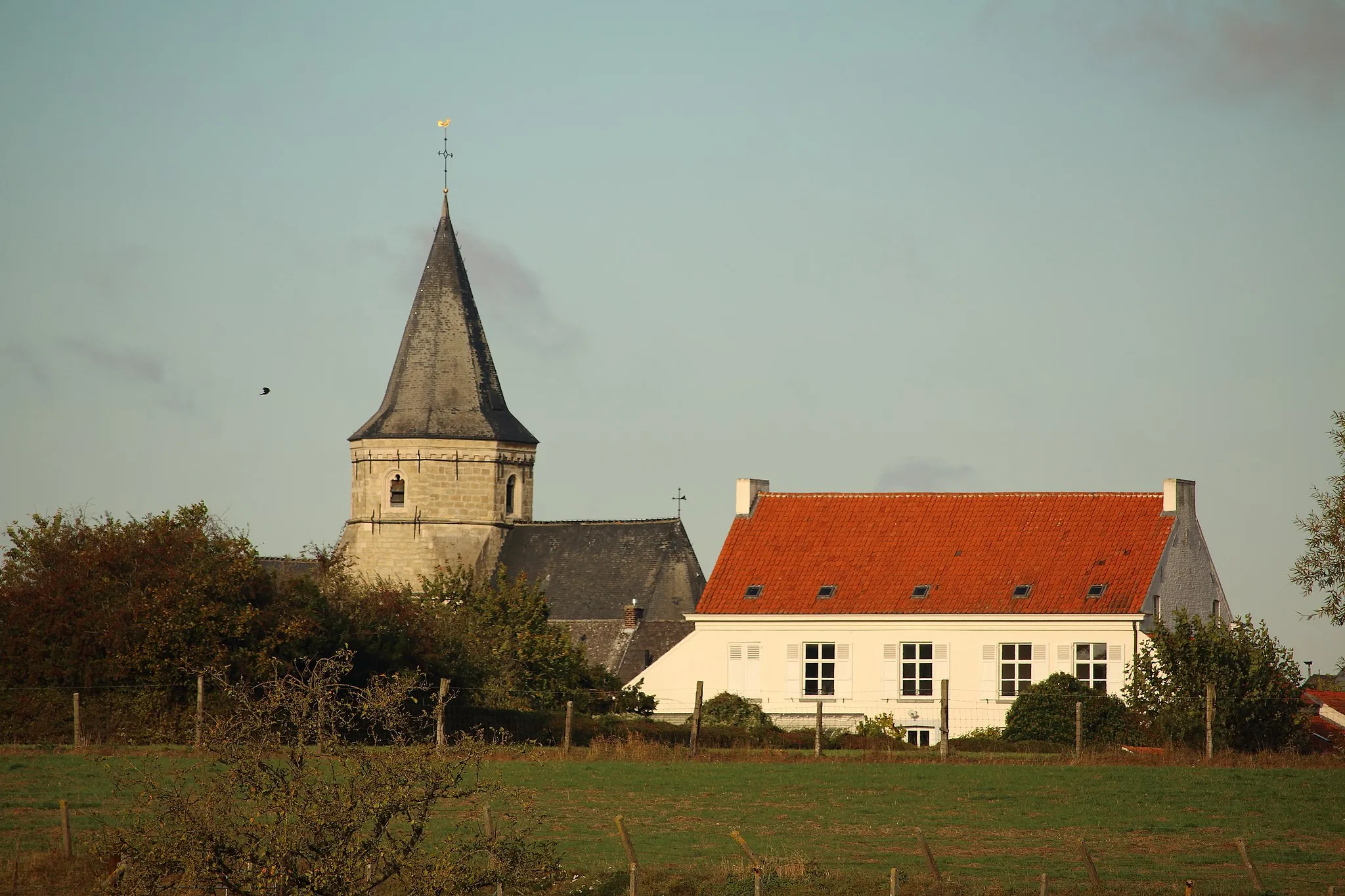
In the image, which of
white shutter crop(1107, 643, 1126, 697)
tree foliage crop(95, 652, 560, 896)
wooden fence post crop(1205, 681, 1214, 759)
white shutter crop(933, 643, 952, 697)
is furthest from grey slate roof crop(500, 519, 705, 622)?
tree foliage crop(95, 652, 560, 896)

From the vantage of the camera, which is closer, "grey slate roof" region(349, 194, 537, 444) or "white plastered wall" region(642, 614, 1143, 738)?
"white plastered wall" region(642, 614, 1143, 738)

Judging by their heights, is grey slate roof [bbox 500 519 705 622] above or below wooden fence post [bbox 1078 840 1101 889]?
above

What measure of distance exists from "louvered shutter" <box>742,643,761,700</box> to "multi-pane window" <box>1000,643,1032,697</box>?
5.21m

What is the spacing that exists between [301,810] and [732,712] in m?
27.4

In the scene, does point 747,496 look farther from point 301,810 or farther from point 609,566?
point 301,810

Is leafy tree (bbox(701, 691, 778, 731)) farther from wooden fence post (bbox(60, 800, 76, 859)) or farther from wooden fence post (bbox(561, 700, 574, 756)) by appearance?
wooden fence post (bbox(60, 800, 76, 859))

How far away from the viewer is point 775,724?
1630 inches

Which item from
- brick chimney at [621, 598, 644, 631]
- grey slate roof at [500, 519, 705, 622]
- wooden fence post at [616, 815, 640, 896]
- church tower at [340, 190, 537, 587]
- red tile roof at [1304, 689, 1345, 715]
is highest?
church tower at [340, 190, 537, 587]

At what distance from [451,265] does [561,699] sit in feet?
85.9

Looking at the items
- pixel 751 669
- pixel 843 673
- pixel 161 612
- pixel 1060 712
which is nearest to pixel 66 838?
pixel 161 612

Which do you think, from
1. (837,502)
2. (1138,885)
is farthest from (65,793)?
(837,502)

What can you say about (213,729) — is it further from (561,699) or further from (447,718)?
(561,699)

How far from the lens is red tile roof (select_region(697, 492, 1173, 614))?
4166 centimetres

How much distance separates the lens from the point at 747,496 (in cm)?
4619
